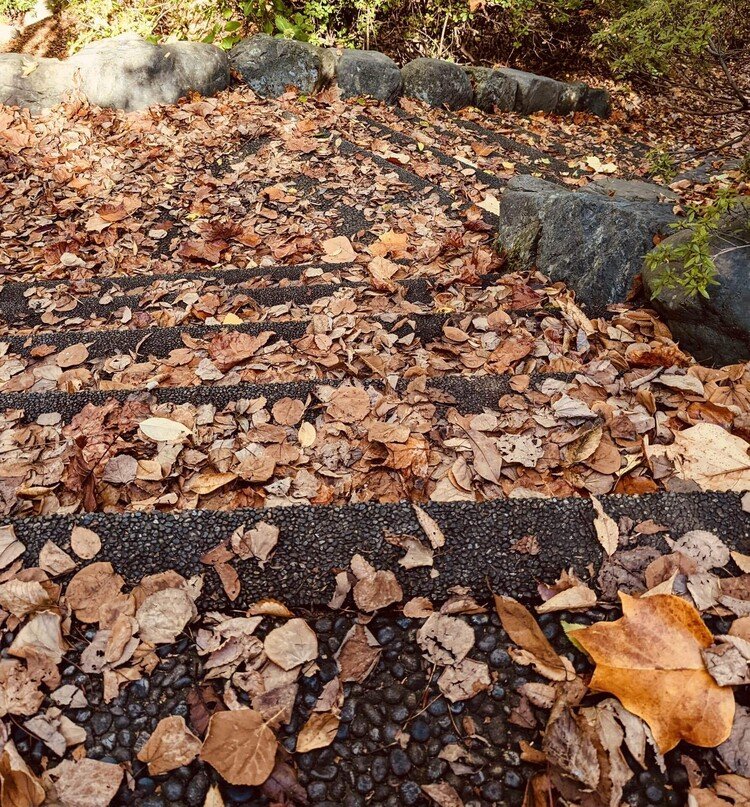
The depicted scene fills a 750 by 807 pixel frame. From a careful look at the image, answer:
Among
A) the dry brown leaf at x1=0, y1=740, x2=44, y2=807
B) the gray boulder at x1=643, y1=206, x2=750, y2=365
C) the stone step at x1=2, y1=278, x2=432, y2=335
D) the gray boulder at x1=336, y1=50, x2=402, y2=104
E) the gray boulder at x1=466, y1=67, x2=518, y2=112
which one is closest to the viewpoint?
the dry brown leaf at x1=0, y1=740, x2=44, y2=807

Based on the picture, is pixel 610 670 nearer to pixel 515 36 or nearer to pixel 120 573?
pixel 120 573

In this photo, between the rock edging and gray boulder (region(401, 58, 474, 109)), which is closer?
the rock edging

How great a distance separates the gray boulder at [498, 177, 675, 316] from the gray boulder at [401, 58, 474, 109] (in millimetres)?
4064

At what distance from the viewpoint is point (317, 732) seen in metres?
1.00

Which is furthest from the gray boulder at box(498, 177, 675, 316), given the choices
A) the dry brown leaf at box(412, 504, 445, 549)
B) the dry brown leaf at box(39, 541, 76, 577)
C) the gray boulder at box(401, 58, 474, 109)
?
the gray boulder at box(401, 58, 474, 109)

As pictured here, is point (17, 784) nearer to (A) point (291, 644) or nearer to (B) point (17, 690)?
(B) point (17, 690)

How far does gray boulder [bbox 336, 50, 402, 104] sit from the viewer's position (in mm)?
5949

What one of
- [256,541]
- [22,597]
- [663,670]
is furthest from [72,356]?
[663,670]

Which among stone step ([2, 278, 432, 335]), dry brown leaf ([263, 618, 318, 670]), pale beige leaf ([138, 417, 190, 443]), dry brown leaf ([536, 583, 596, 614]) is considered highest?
dry brown leaf ([536, 583, 596, 614])

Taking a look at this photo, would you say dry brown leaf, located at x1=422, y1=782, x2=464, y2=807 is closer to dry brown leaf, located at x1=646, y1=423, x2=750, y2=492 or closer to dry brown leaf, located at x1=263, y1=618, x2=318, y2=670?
dry brown leaf, located at x1=263, y1=618, x2=318, y2=670

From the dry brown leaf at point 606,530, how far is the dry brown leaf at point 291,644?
0.66 metres

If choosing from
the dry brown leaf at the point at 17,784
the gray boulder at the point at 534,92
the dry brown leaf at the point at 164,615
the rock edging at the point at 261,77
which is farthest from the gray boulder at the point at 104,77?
the dry brown leaf at the point at 17,784

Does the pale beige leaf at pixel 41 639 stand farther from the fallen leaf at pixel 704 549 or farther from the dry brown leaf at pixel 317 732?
the fallen leaf at pixel 704 549

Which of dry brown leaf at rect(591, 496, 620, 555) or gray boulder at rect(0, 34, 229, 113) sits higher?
gray boulder at rect(0, 34, 229, 113)
